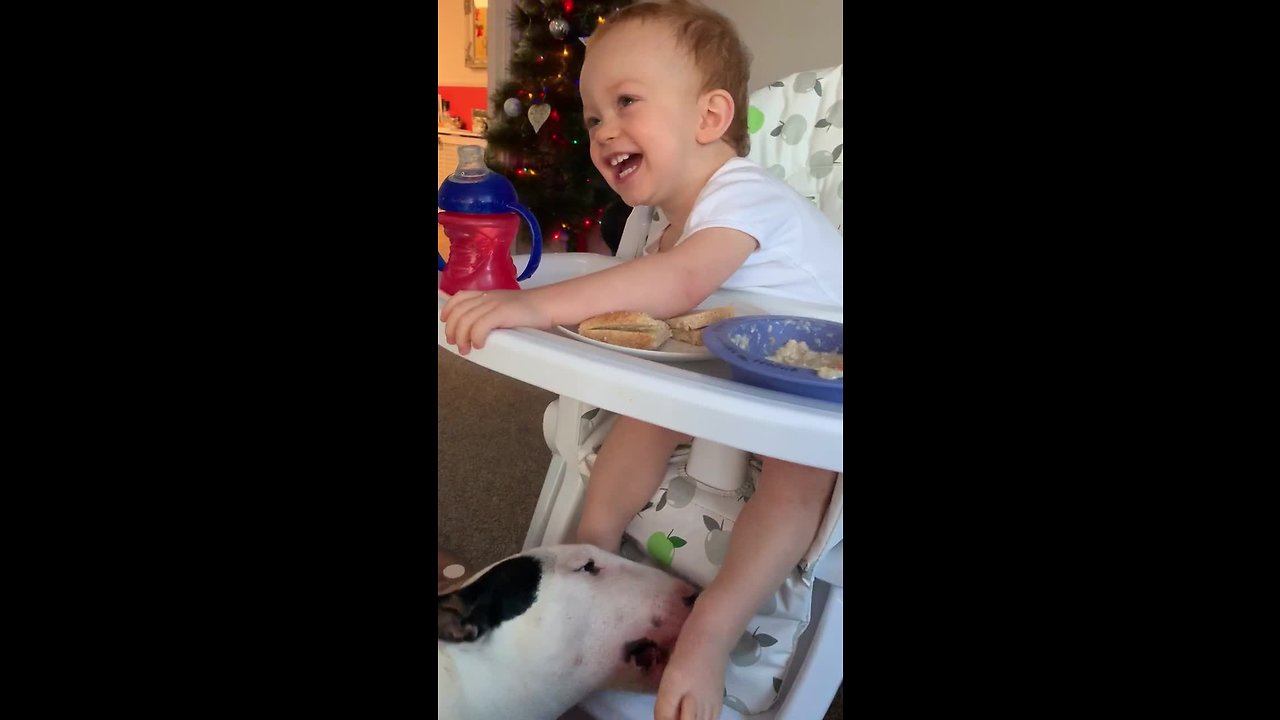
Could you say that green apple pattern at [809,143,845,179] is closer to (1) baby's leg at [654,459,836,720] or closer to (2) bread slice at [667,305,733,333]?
(2) bread slice at [667,305,733,333]

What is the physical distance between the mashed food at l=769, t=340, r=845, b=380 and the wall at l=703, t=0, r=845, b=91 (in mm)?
165

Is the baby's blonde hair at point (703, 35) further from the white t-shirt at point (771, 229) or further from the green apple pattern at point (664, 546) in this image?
the green apple pattern at point (664, 546)

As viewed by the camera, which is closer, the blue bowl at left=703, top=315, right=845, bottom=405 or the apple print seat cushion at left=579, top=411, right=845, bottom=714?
the blue bowl at left=703, top=315, right=845, bottom=405

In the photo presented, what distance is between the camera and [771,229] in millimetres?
598

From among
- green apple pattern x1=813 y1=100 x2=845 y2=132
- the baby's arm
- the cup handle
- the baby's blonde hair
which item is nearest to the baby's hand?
the baby's arm

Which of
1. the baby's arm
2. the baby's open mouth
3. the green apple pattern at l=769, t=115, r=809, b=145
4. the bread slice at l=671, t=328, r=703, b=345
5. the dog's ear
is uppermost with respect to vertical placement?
the green apple pattern at l=769, t=115, r=809, b=145

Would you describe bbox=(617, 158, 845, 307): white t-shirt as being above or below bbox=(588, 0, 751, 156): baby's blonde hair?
below

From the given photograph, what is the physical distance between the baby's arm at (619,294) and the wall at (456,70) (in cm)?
12

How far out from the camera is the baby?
0.45m
